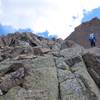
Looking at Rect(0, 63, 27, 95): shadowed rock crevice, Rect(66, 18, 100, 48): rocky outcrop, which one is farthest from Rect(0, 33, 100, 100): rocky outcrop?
Rect(66, 18, 100, 48): rocky outcrop

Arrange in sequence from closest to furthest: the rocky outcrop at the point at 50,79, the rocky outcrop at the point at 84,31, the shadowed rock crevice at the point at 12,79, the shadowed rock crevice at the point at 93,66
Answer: the rocky outcrop at the point at 50,79, the shadowed rock crevice at the point at 12,79, the shadowed rock crevice at the point at 93,66, the rocky outcrop at the point at 84,31

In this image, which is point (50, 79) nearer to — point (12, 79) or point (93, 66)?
point (12, 79)

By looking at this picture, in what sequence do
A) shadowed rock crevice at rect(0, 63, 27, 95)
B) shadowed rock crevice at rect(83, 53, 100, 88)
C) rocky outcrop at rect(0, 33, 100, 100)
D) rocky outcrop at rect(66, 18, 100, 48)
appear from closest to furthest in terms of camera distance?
rocky outcrop at rect(0, 33, 100, 100)
shadowed rock crevice at rect(0, 63, 27, 95)
shadowed rock crevice at rect(83, 53, 100, 88)
rocky outcrop at rect(66, 18, 100, 48)

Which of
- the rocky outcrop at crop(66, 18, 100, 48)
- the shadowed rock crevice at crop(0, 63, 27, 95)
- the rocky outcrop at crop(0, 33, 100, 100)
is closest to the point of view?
the rocky outcrop at crop(0, 33, 100, 100)

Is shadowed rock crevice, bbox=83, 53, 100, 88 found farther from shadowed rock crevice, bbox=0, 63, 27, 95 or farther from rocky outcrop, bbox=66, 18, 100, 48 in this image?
rocky outcrop, bbox=66, 18, 100, 48

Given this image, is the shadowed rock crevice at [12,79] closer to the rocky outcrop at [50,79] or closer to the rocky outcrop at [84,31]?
the rocky outcrop at [50,79]

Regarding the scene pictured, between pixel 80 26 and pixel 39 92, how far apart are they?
63891 mm

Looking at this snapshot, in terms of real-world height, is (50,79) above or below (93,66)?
below

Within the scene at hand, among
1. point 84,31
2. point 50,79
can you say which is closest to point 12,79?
point 50,79

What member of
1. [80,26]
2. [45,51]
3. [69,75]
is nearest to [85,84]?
[69,75]

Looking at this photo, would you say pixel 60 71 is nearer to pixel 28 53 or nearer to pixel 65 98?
pixel 65 98

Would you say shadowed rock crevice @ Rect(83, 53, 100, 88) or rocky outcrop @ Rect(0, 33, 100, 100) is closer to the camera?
rocky outcrop @ Rect(0, 33, 100, 100)

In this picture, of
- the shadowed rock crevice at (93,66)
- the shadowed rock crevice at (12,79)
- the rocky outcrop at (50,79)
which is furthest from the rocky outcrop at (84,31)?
the shadowed rock crevice at (12,79)

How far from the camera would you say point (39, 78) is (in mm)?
29297
